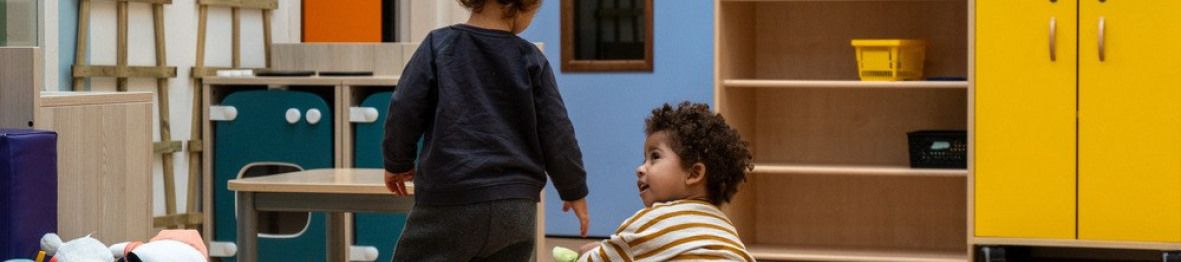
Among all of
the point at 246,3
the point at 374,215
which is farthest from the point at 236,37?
the point at 374,215

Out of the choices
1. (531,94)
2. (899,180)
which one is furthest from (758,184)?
(531,94)

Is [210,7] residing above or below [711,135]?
above

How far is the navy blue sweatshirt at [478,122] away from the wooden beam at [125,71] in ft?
6.28

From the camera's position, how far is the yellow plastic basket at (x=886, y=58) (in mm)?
4496

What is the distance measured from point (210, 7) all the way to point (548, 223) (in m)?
1.61

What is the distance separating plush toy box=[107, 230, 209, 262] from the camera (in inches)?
101

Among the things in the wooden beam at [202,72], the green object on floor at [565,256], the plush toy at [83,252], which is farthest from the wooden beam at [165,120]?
the green object on floor at [565,256]

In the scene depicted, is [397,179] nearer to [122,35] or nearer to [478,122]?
[478,122]

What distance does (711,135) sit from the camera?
2283mm
